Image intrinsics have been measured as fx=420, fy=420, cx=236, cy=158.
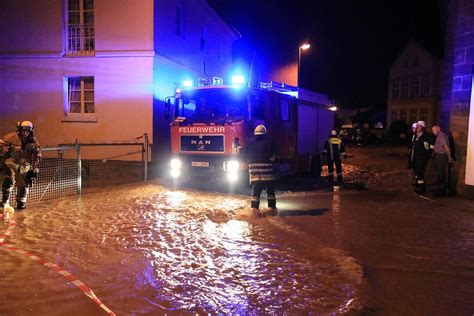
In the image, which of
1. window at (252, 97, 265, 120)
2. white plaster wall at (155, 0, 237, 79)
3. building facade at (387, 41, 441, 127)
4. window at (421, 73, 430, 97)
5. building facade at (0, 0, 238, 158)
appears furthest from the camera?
window at (421, 73, 430, 97)

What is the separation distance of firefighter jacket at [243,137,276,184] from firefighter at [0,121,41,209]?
14.2 feet

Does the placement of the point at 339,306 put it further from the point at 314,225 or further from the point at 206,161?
the point at 206,161

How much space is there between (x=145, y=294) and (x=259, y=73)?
995 inches

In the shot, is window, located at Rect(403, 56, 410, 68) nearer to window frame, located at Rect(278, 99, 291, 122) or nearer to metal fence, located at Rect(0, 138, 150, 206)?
window frame, located at Rect(278, 99, 291, 122)

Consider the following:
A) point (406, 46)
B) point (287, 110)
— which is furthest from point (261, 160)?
point (406, 46)

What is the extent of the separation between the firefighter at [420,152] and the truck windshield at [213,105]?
183 inches

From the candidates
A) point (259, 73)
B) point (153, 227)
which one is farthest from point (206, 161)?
point (259, 73)

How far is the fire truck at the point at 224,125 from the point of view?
10.7m

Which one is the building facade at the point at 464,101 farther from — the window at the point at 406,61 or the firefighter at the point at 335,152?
the window at the point at 406,61

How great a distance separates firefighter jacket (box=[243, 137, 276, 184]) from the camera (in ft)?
28.8

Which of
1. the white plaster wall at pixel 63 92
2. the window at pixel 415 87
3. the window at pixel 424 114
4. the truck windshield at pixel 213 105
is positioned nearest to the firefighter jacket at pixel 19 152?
the truck windshield at pixel 213 105

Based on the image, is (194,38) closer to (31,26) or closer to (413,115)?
(31,26)

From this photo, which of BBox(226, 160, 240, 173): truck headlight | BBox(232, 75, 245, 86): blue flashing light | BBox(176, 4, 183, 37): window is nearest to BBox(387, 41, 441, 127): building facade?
BBox(176, 4, 183, 37): window

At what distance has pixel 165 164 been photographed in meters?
15.6
